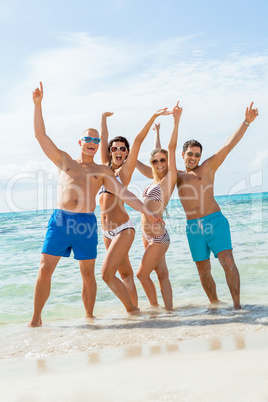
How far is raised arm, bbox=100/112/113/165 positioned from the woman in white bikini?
184 millimetres

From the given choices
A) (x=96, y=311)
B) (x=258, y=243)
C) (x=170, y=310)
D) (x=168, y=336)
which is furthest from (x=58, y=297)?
(x=258, y=243)

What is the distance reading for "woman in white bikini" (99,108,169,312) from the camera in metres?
5.18

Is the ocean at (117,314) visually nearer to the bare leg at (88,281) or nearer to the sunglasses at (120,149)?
the bare leg at (88,281)

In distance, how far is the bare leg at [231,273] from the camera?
212 inches

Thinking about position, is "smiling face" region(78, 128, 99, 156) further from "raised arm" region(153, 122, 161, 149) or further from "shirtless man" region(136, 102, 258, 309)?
"raised arm" region(153, 122, 161, 149)

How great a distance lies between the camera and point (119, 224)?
5289 mm

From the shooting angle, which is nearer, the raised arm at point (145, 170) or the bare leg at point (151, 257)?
the bare leg at point (151, 257)

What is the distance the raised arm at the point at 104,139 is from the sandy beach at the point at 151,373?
9.00 ft

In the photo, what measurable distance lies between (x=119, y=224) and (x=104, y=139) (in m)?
1.39

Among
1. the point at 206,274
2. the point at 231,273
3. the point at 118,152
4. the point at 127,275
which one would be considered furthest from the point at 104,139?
the point at 231,273

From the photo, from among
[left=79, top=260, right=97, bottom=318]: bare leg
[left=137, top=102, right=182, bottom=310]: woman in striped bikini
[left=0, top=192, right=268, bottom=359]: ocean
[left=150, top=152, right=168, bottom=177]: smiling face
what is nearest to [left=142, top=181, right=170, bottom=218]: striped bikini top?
[left=137, top=102, right=182, bottom=310]: woman in striped bikini

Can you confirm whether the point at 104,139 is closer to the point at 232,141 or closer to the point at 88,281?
the point at 232,141

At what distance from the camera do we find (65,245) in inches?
202

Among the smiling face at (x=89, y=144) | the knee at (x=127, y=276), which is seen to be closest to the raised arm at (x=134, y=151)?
the smiling face at (x=89, y=144)
